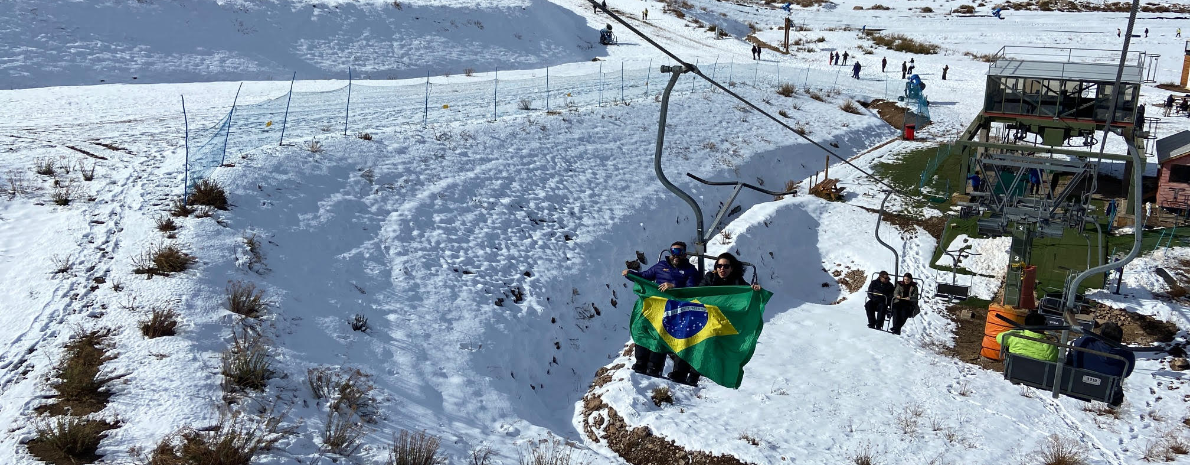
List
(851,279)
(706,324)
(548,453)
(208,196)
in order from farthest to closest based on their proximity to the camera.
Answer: (851,279), (208,196), (548,453), (706,324)

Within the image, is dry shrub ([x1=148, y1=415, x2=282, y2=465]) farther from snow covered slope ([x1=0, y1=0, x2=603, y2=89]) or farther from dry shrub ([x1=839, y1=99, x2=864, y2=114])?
dry shrub ([x1=839, y1=99, x2=864, y2=114])

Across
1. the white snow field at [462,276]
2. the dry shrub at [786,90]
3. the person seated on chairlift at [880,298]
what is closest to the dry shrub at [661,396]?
the white snow field at [462,276]

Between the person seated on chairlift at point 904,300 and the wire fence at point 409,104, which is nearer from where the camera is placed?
the person seated on chairlift at point 904,300

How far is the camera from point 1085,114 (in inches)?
1021

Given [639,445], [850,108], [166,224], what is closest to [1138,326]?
[639,445]

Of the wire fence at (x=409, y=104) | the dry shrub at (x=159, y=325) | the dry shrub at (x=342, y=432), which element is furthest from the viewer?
the wire fence at (x=409, y=104)

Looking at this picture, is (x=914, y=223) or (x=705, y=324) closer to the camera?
(x=705, y=324)

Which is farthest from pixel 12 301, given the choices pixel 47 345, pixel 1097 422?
pixel 1097 422

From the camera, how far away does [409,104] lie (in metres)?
25.0

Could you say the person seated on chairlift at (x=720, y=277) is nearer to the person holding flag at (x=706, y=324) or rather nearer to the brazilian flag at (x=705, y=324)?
the person holding flag at (x=706, y=324)

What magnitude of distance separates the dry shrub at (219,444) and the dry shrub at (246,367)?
0.80m

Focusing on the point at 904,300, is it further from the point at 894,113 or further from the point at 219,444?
the point at 894,113

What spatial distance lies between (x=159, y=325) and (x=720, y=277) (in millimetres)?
8120

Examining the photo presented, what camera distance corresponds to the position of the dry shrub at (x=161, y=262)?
13.2 m
